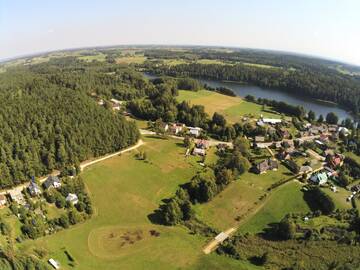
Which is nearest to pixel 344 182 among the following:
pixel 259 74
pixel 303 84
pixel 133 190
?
pixel 133 190

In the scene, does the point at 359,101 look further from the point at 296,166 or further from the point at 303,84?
the point at 296,166

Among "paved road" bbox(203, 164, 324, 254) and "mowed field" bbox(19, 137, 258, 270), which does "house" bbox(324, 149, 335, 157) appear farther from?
"mowed field" bbox(19, 137, 258, 270)

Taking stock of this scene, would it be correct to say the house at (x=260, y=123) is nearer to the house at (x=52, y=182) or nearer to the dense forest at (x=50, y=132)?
the dense forest at (x=50, y=132)

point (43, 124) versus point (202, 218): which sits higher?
point (43, 124)

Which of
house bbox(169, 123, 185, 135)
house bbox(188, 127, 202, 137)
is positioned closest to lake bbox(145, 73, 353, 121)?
house bbox(188, 127, 202, 137)

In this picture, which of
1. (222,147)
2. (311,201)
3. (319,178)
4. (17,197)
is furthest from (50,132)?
(319,178)

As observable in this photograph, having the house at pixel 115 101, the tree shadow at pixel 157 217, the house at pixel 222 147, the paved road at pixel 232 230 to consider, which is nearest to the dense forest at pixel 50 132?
the house at pixel 222 147

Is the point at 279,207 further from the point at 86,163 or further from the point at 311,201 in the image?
the point at 86,163
